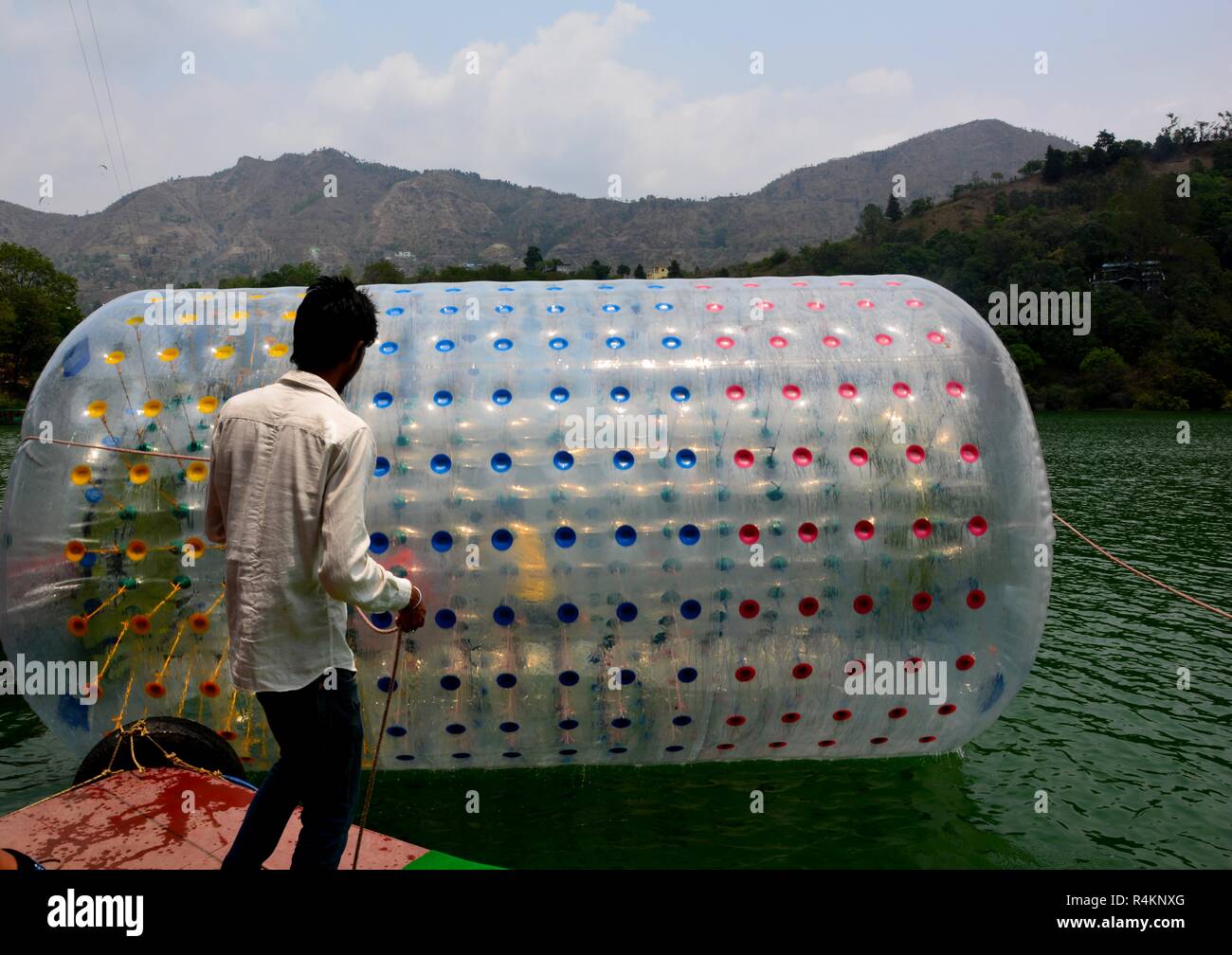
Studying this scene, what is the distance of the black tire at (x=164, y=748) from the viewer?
14.8ft

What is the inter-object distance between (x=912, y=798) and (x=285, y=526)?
422 cm

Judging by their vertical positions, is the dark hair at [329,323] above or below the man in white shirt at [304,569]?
above

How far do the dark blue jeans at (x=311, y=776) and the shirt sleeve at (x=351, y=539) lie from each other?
1.16 feet

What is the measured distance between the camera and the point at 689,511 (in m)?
4.66

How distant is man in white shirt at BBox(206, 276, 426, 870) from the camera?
2855 millimetres

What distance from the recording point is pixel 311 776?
9.78 feet

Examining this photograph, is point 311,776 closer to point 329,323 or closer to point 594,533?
point 329,323

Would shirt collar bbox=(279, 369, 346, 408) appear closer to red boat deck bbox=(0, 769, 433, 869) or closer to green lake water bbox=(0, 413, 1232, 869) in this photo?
red boat deck bbox=(0, 769, 433, 869)

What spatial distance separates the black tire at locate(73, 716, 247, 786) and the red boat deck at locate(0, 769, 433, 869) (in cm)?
8

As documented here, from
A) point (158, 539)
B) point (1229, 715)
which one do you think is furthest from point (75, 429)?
point (1229, 715)

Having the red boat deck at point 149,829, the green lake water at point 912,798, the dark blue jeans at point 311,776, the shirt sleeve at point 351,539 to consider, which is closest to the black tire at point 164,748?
the red boat deck at point 149,829

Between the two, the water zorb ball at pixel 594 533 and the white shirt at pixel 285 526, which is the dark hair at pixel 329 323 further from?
the water zorb ball at pixel 594 533
